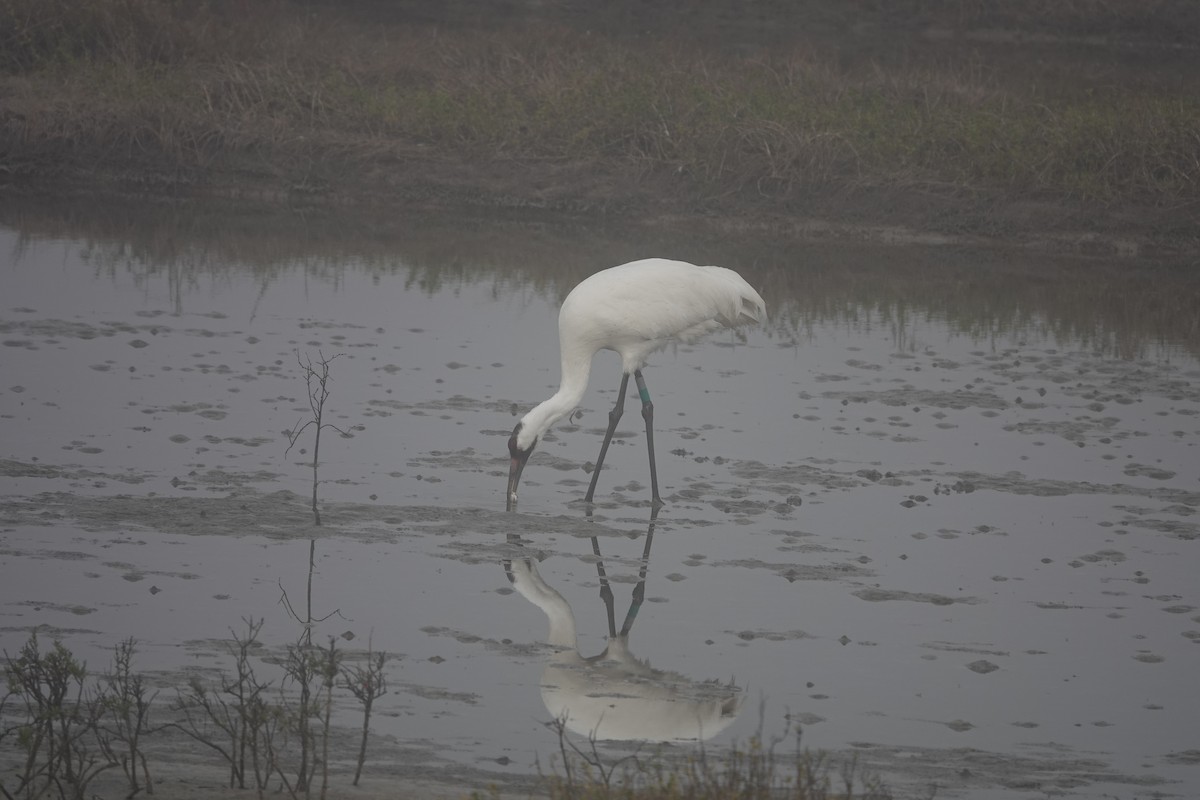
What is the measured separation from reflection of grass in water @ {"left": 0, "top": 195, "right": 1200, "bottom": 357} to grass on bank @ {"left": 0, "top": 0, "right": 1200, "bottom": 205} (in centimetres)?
137

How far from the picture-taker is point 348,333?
14281 millimetres

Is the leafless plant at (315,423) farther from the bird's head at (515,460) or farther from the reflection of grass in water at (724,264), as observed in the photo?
the reflection of grass in water at (724,264)

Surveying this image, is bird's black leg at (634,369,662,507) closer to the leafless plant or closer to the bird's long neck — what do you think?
the bird's long neck

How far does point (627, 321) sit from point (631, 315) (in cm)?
4

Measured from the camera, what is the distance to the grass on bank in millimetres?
21391

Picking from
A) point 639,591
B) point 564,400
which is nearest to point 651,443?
point 564,400

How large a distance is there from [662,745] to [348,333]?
28.2ft

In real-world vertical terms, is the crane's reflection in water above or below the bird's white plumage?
below

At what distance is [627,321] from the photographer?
1023 centimetres

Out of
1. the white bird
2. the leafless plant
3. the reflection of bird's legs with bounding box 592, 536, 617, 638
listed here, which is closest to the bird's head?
the white bird

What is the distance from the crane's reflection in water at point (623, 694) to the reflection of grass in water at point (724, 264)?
822cm

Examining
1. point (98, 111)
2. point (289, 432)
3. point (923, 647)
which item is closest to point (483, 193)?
point (98, 111)

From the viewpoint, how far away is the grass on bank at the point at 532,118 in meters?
21.4

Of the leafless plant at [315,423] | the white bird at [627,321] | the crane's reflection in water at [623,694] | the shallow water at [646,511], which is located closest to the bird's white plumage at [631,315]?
the white bird at [627,321]
